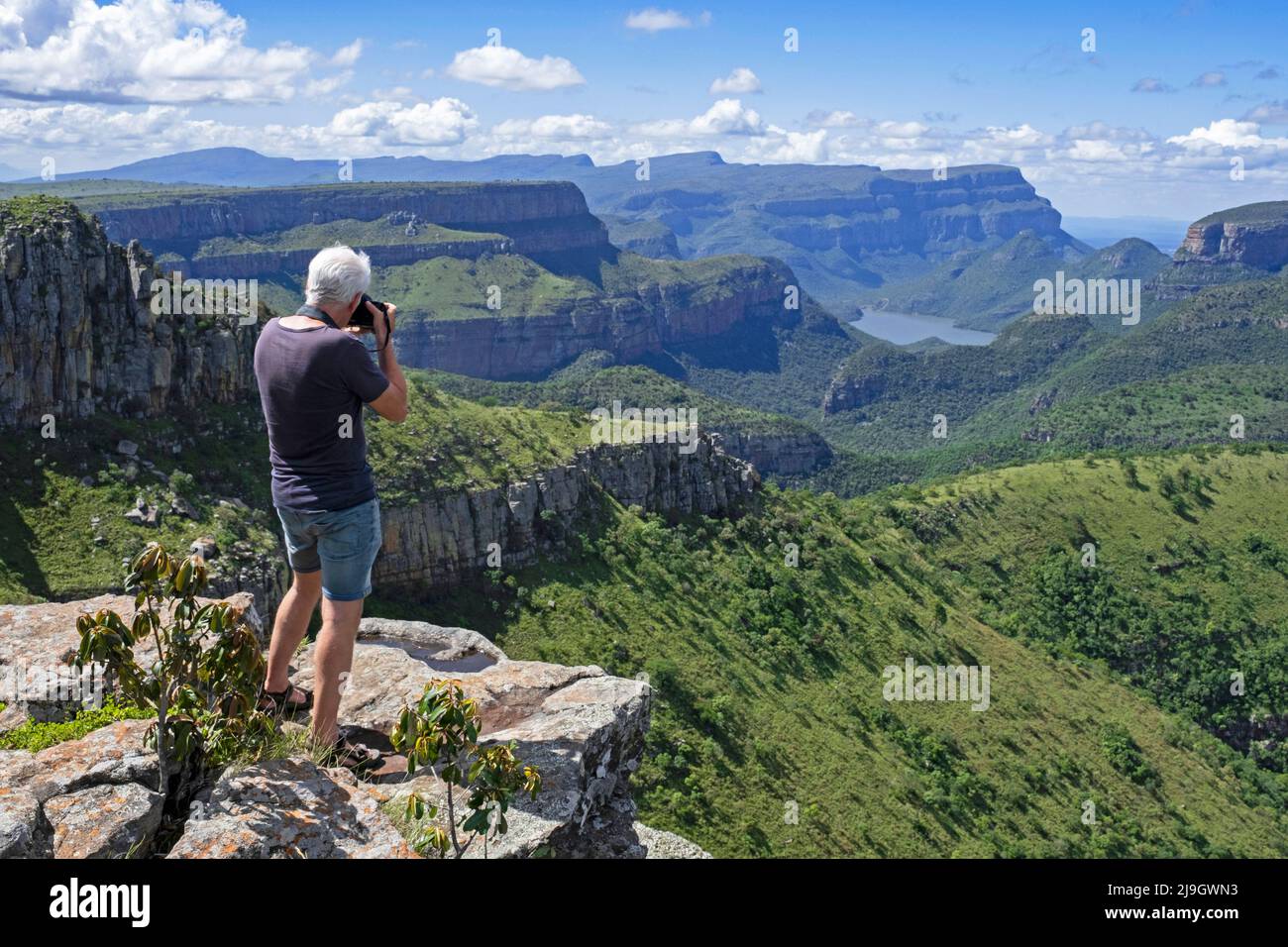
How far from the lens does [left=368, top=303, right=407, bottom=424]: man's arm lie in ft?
31.0

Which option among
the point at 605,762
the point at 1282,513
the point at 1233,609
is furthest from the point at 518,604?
the point at 1282,513

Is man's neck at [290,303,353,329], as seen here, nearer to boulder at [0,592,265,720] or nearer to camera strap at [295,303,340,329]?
camera strap at [295,303,340,329]

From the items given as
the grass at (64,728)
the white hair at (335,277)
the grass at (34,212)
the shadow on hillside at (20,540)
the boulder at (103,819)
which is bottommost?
the shadow on hillside at (20,540)

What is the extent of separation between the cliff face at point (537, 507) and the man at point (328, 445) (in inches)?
1305

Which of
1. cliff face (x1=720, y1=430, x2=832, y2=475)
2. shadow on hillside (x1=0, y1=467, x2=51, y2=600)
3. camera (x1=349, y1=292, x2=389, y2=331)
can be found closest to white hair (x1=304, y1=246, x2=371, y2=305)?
camera (x1=349, y1=292, x2=389, y2=331)

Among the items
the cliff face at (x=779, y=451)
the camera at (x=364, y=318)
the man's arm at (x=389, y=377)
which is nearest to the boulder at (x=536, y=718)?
the man's arm at (x=389, y=377)

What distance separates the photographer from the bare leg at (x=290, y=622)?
10.5 metres

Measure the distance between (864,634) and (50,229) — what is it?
4338 cm

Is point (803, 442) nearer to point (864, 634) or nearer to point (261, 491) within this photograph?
point (864, 634)

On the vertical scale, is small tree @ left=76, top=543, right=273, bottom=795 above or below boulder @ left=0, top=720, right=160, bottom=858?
above

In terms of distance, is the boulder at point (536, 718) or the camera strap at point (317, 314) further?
the boulder at point (536, 718)

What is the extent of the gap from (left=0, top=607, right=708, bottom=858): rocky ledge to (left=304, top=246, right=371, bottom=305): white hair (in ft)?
15.1

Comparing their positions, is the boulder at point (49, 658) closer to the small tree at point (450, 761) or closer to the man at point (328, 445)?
the man at point (328, 445)
